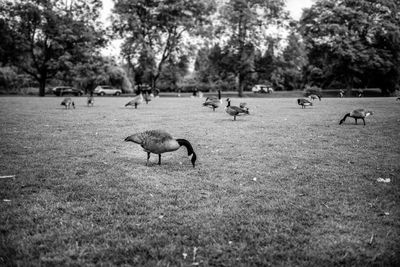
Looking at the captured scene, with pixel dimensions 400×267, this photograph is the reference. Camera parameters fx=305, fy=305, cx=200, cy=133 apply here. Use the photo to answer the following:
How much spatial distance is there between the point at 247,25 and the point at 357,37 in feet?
63.9

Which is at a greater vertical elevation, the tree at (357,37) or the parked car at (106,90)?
the tree at (357,37)

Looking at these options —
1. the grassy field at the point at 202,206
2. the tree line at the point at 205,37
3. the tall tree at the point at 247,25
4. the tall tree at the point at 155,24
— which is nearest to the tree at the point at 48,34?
the tree line at the point at 205,37

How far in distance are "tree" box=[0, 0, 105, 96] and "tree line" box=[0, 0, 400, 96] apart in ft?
0.52

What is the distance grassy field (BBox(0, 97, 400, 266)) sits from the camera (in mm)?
4082

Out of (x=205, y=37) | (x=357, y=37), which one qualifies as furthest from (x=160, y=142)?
(x=357, y=37)

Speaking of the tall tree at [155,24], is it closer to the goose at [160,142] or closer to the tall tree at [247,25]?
the tall tree at [247,25]

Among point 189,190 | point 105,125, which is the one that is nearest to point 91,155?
point 189,190

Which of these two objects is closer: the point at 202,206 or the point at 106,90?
the point at 202,206

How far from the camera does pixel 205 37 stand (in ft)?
180

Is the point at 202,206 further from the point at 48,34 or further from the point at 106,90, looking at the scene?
the point at 106,90

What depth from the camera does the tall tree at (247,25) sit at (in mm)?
54094

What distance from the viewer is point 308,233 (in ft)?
15.1

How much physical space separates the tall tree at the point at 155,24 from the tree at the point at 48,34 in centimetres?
551

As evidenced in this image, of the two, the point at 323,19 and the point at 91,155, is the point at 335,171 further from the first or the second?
the point at 323,19
